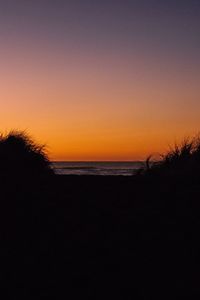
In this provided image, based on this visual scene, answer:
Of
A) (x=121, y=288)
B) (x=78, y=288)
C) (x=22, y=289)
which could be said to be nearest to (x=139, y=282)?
(x=121, y=288)

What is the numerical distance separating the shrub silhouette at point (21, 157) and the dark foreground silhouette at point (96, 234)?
0.09ft

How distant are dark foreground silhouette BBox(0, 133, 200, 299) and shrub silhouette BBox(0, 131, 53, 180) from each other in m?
0.03

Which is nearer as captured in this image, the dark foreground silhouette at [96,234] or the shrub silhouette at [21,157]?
the dark foreground silhouette at [96,234]

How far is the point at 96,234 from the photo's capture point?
25.8ft

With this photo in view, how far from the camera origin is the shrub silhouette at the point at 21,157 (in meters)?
9.37

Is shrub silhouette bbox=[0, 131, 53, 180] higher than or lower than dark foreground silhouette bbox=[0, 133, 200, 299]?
higher

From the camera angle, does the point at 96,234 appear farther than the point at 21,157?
No

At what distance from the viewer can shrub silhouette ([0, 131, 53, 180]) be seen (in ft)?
30.7

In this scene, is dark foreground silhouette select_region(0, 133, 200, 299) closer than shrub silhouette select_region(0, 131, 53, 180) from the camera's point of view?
Yes

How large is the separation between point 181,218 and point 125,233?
1033mm

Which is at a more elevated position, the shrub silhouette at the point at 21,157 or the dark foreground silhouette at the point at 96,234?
the shrub silhouette at the point at 21,157

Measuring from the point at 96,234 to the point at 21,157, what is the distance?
123 inches

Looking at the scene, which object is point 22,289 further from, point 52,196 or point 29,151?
point 29,151

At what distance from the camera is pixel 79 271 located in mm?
6637
